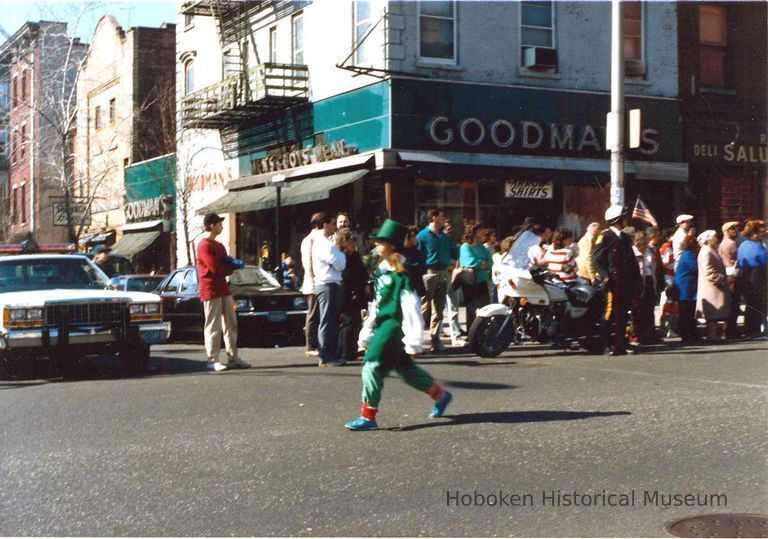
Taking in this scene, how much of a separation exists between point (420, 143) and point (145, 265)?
17490 millimetres

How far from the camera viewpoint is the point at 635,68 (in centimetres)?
2641

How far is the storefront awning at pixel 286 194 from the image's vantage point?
2411 centimetres

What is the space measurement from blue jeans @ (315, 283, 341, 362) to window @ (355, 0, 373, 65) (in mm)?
12774

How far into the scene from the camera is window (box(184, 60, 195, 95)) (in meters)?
34.8

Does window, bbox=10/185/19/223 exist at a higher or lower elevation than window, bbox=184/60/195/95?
lower

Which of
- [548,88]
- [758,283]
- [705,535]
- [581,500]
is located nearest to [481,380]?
[581,500]

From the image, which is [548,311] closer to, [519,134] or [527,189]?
[527,189]

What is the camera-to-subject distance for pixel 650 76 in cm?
2667

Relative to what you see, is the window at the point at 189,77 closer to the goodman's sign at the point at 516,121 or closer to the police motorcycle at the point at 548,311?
the goodman's sign at the point at 516,121

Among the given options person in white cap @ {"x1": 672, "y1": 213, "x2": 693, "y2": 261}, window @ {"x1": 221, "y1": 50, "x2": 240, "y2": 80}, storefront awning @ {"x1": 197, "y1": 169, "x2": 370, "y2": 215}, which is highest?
window @ {"x1": 221, "y1": 50, "x2": 240, "y2": 80}

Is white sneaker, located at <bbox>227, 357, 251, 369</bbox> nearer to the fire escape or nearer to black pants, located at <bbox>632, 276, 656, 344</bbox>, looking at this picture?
black pants, located at <bbox>632, 276, 656, 344</bbox>

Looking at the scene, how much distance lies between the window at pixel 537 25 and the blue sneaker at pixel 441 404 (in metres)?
18.4

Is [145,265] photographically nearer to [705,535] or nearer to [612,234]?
[612,234]

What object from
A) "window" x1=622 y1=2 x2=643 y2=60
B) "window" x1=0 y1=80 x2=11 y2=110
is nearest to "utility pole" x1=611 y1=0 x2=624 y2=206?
"window" x1=622 y1=2 x2=643 y2=60
